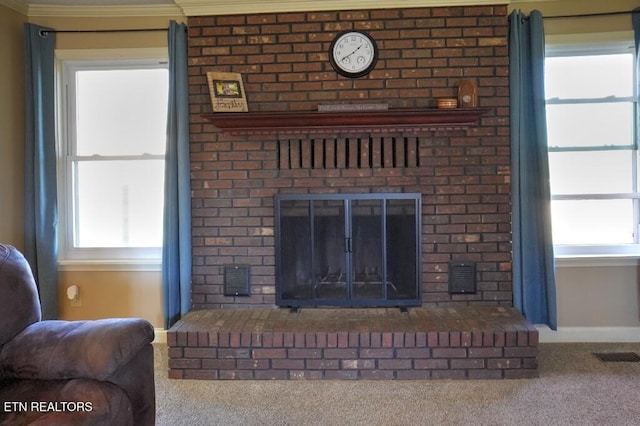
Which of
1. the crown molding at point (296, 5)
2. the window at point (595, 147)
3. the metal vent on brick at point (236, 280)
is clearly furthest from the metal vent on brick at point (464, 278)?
the crown molding at point (296, 5)

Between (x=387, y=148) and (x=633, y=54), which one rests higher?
(x=633, y=54)

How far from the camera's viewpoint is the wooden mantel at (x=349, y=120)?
2611 mm

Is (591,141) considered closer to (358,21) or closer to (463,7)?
(463,7)

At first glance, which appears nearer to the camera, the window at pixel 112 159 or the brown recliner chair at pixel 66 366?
the brown recliner chair at pixel 66 366

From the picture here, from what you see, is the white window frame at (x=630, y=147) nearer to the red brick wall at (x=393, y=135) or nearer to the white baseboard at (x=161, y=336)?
the red brick wall at (x=393, y=135)

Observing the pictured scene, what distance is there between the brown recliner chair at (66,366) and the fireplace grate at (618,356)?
8.66 feet

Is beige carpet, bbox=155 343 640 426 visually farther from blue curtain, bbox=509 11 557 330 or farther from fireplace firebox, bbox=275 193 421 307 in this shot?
fireplace firebox, bbox=275 193 421 307

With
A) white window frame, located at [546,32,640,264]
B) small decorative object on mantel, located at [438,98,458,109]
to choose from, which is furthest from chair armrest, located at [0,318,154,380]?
white window frame, located at [546,32,640,264]

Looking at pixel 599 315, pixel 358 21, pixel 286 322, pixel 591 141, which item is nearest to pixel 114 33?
pixel 358 21

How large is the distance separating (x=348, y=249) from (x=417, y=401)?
102cm

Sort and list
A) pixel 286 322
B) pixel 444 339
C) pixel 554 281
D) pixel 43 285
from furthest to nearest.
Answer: pixel 43 285 → pixel 554 281 → pixel 286 322 → pixel 444 339

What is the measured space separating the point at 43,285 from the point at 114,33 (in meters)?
1.86

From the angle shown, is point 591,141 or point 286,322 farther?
point 591,141

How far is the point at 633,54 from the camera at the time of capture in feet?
9.62
